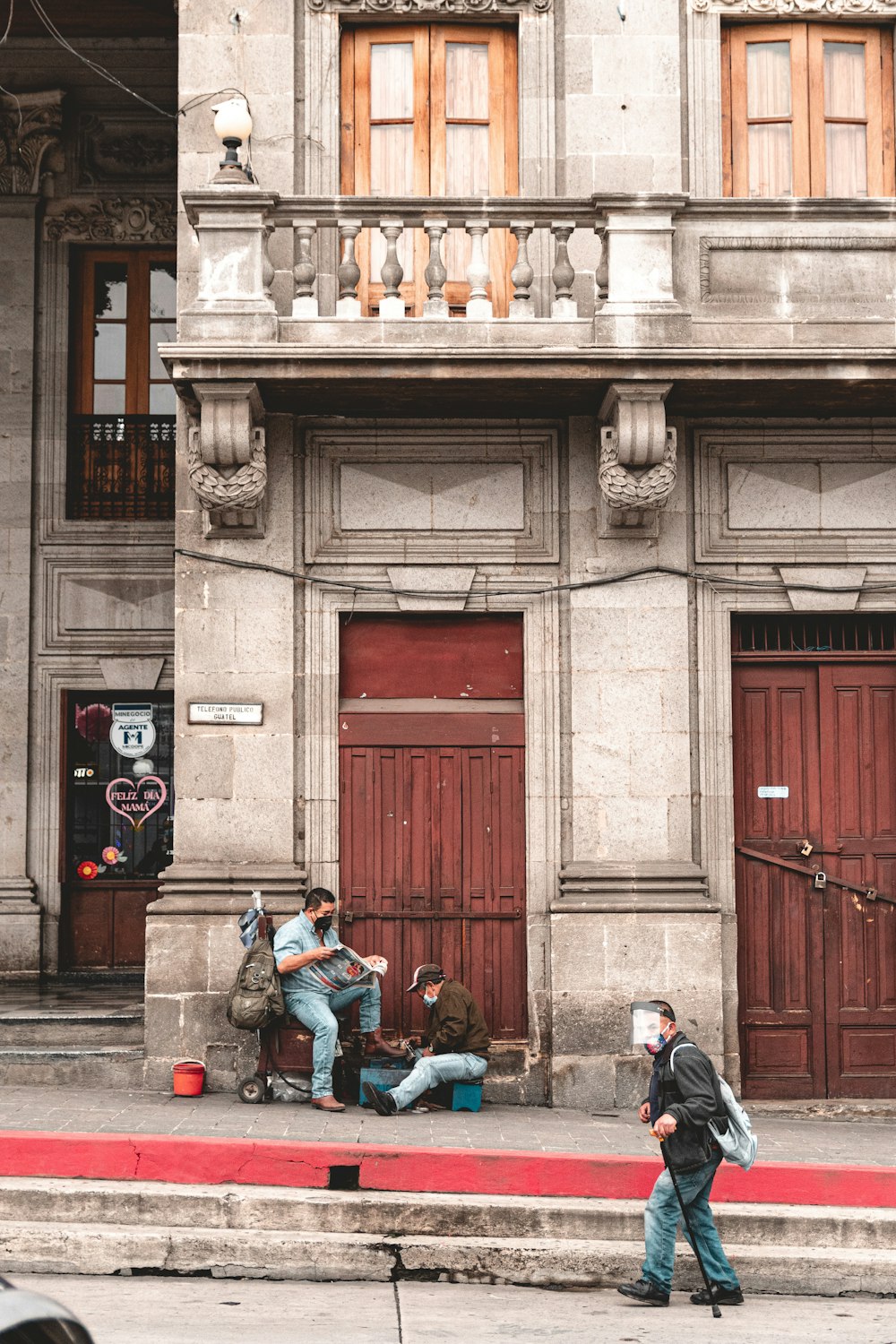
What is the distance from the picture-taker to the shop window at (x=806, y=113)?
42.9ft

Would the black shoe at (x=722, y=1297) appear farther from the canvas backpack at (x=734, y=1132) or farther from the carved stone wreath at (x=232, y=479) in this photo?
the carved stone wreath at (x=232, y=479)

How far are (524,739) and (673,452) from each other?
2.54m

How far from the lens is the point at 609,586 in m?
12.7

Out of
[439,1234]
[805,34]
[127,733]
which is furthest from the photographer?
[127,733]

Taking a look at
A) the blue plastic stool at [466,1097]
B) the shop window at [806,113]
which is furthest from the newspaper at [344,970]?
the shop window at [806,113]

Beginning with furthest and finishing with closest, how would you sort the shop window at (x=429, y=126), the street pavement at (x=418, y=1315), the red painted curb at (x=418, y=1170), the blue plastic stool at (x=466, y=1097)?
the shop window at (x=429, y=126) < the blue plastic stool at (x=466, y=1097) < the red painted curb at (x=418, y=1170) < the street pavement at (x=418, y=1315)

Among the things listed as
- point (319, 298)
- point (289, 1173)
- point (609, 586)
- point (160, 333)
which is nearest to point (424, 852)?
point (609, 586)

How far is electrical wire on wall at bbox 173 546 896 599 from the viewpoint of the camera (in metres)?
12.6

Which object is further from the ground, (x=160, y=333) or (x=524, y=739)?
(x=160, y=333)

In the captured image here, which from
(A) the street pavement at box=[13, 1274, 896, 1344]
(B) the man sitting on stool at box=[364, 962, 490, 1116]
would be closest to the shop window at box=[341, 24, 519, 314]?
(B) the man sitting on stool at box=[364, 962, 490, 1116]

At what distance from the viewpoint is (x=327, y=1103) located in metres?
11.5

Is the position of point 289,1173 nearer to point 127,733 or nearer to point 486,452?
point 486,452

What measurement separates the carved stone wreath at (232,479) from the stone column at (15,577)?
479 centimetres

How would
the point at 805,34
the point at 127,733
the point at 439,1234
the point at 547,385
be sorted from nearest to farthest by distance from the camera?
the point at 439,1234, the point at 547,385, the point at 805,34, the point at 127,733
